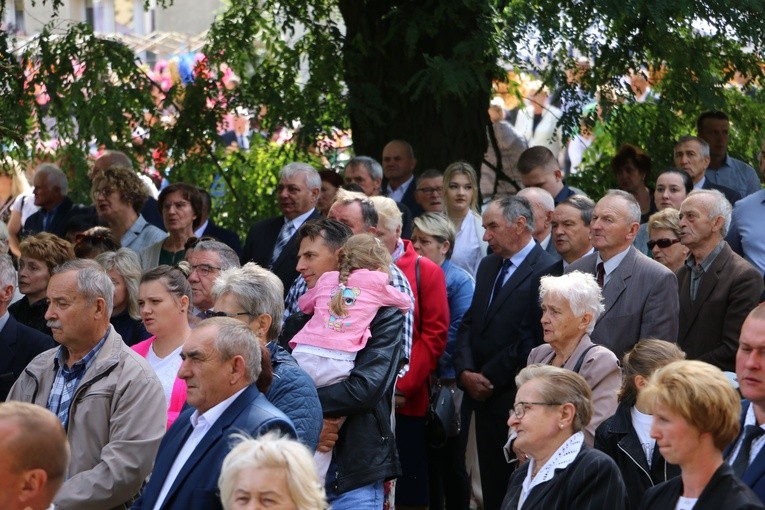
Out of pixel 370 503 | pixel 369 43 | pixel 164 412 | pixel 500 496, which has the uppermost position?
Result: pixel 369 43

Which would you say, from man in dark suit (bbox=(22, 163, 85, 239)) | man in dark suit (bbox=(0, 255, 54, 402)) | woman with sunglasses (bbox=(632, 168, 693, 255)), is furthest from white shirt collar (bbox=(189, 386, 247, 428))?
man in dark suit (bbox=(22, 163, 85, 239))

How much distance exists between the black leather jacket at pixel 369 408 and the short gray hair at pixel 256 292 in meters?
0.45

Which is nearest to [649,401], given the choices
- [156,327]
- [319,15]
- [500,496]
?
[156,327]

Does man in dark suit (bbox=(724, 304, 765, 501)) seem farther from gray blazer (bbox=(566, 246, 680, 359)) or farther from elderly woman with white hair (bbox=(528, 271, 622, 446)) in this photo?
gray blazer (bbox=(566, 246, 680, 359))

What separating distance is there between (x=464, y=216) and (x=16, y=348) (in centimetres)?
390

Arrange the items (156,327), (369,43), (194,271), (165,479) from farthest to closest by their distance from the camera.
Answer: (369,43) → (194,271) → (156,327) → (165,479)

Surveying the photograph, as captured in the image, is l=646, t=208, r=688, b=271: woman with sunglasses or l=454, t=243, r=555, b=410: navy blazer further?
l=646, t=208, r=688, b=271: woman with sunglasses

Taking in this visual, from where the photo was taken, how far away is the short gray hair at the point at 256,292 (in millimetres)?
6934

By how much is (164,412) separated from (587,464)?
7.08 feet

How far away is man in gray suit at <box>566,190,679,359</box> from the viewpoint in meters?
8.12

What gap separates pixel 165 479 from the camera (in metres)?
5.88

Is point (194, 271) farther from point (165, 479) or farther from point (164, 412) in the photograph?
point (165, 479)

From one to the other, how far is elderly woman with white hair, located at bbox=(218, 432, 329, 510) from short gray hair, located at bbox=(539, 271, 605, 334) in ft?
9.37

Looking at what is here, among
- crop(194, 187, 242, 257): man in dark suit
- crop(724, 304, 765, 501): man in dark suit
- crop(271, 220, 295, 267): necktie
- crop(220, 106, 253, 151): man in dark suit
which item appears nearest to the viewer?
crop(724, 304, 765, 501): man in dark suit
